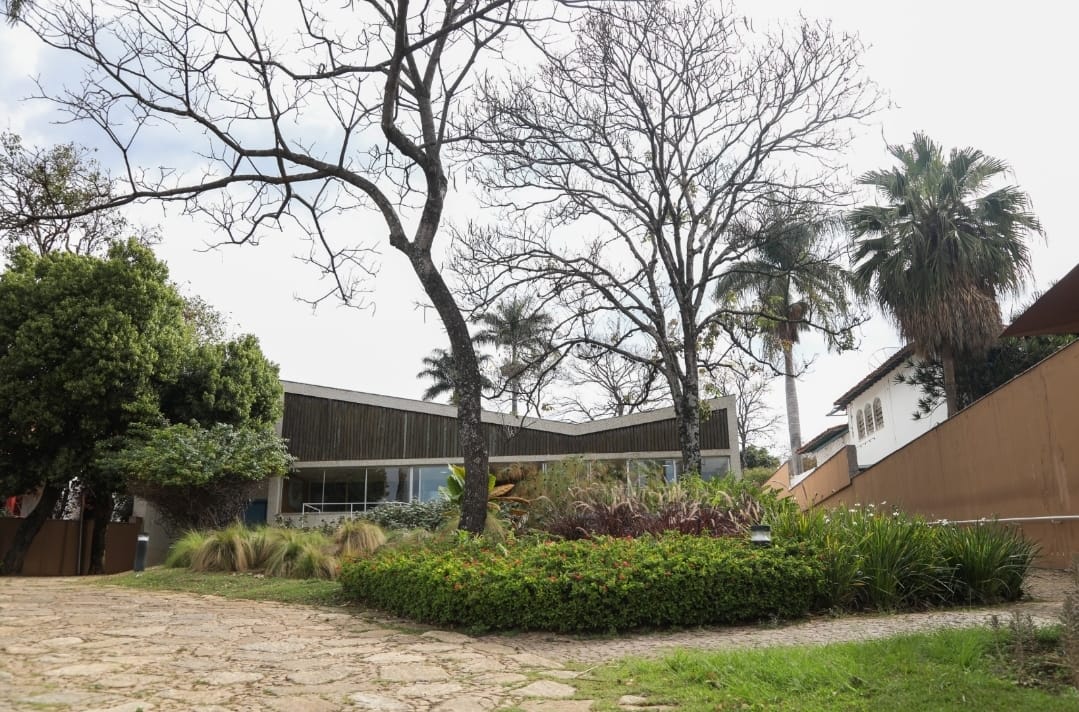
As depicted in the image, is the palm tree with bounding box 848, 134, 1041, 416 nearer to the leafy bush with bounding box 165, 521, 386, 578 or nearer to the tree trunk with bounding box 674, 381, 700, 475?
the tree trunk with bounding box 674, 381, 700, 475

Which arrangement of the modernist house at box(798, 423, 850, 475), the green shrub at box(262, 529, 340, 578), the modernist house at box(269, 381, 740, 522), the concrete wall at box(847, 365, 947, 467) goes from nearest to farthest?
the green shrub at box(262, 529, 340, 578) → the modernist house at box(269, 381, 740, 522) → the concrete wall at box(847, 365, 947, 467) → the modernist house at box(798, 423, 850, 475)

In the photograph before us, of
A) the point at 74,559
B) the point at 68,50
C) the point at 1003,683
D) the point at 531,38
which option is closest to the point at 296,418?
the point at 74,559

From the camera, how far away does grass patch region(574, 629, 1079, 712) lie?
12.8ft

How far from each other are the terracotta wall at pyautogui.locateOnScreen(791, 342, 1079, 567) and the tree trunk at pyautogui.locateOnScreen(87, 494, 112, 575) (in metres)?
18.8

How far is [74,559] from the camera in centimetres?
2192

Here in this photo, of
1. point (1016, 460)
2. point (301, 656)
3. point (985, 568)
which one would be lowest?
point (301, 656)

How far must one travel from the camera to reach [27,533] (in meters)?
19.8

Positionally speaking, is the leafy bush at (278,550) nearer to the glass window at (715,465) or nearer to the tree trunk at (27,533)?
the tree trunk at (27,533)

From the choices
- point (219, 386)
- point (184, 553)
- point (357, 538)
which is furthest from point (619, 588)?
point (219, 386)

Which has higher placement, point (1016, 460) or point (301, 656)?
point (1016, 460)

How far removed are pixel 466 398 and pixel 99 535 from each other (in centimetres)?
1620

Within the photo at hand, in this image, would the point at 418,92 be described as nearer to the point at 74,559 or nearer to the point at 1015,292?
the point at 1015,292

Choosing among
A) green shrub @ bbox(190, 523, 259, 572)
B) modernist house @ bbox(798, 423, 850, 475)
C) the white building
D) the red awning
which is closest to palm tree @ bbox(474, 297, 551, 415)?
green shrub @ bbox(190, 523, 259, 572)

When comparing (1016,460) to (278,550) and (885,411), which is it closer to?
(278,550)
